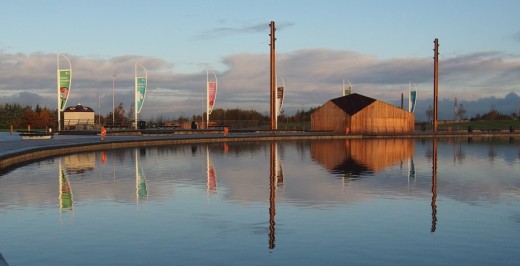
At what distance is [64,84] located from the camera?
→ 52.5 m

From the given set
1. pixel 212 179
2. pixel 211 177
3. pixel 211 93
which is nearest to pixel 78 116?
pixel 211 93

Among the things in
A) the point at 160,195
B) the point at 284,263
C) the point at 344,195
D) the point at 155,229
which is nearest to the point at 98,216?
the point at 155,229

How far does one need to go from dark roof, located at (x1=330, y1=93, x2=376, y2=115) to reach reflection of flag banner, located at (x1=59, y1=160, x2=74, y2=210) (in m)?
56.9

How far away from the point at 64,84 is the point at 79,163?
95.8 feet

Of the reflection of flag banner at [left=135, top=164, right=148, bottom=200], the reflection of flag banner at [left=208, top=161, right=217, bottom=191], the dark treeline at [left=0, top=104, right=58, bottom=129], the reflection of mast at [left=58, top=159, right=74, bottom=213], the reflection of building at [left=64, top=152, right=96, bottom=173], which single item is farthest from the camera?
the dark treeline at [left=0, top=104, right=58, bottom=129]

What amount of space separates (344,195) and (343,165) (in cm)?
997

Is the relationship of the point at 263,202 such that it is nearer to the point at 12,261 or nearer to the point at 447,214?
the point at 447,214

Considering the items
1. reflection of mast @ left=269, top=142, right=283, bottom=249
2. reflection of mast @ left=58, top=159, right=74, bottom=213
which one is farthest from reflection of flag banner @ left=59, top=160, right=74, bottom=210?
reflection of mast @ left=269, top=142, right=283, bottom=249

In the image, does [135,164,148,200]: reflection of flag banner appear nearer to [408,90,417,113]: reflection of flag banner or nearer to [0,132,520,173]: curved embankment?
[0,132,520,173]: curved embankment

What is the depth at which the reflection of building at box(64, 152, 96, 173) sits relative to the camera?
22766 mm

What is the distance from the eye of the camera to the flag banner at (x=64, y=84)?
2057 inches

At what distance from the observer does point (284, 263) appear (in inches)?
327

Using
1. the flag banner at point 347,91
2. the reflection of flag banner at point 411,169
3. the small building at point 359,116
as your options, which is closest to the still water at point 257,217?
the reflection of flag banner at point 411,169

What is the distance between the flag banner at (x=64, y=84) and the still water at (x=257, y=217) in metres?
31.6
